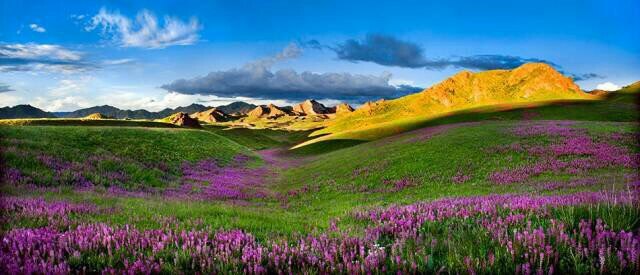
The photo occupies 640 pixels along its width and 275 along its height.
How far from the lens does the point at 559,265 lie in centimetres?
413

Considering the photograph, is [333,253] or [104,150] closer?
[333,253]

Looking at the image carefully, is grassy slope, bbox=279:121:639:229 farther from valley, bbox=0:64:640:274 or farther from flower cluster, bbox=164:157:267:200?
flower cluster, bbox=164:157:267:200

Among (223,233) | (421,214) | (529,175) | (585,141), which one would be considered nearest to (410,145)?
(585,141)

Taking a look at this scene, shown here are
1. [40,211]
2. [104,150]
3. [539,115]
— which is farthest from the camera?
[539,115]

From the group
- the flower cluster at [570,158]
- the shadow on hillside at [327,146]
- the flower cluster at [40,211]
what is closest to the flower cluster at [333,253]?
the flower cluster at [40,211]

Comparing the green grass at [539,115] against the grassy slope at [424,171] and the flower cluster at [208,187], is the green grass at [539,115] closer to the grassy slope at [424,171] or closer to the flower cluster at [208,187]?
the grassy slope at [424,171]

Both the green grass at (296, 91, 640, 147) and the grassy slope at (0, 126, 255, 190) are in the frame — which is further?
the green grass at (296, 91, 640, 147)

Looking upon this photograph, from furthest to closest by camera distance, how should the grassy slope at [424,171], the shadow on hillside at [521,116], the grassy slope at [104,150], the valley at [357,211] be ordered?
1. the shadow on hillside at [521,116]
2. the grassy slope at [104,150]
3. the grassy slope at [424,171]
4. the valley at [357,211]

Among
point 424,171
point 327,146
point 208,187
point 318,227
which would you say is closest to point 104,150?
point 208,187

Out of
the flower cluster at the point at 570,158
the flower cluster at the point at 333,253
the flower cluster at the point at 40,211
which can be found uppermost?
the flower cluster at the point at 333,253

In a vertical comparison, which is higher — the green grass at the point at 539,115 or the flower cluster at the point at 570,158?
the green grass at the point at 539,115

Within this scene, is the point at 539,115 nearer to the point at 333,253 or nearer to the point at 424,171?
the point at 424,171

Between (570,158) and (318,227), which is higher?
(318,227)

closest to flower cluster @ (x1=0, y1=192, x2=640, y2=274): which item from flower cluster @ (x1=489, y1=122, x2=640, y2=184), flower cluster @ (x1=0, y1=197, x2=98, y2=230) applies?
flower cluster @ (x1=0, y1=197, x2=98, y2=230)
